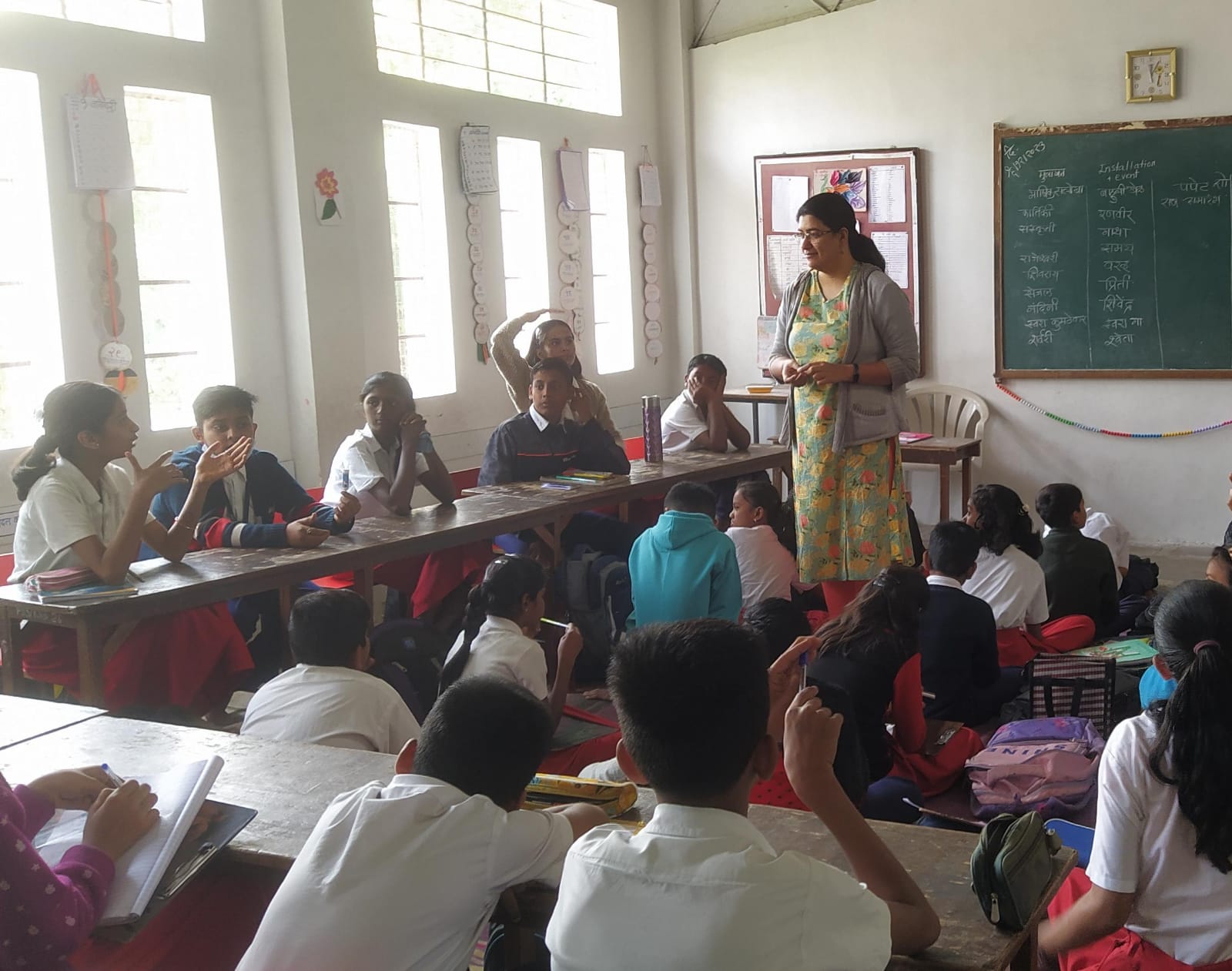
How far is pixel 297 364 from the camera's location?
4.98 metres

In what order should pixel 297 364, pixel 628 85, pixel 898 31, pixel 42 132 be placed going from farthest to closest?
pixel 628 85
pixel 898 31
pixel 297 364
pixel 42 132

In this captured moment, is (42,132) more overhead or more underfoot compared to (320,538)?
more overhead

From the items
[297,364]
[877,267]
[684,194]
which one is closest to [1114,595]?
[877,267]

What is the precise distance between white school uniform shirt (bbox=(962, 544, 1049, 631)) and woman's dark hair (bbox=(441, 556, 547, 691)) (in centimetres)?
155

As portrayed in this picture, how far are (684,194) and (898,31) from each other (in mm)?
1464

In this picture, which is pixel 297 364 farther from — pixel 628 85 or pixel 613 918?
pixel 613 918

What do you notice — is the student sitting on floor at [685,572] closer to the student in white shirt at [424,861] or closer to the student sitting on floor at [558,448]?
the student sitting on floor at [558,448]

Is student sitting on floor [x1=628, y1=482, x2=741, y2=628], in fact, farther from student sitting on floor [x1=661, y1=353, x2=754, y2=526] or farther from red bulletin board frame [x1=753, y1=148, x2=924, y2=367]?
red bulletin board frame [x1=753, y1=148, x2=924, y2=367]

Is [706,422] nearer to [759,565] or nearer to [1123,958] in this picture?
[759,565]

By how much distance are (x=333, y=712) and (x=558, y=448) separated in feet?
8.01

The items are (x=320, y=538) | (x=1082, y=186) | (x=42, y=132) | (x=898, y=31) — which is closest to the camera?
(x=320, y=538)

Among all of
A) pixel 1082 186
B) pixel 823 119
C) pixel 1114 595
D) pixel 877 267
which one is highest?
pixel 823 119

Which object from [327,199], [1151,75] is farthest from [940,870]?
[1151,75]

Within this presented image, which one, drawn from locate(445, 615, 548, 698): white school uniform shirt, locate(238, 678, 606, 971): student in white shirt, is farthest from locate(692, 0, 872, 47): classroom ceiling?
locate(238, 678, 606, 971): student in white shirt
